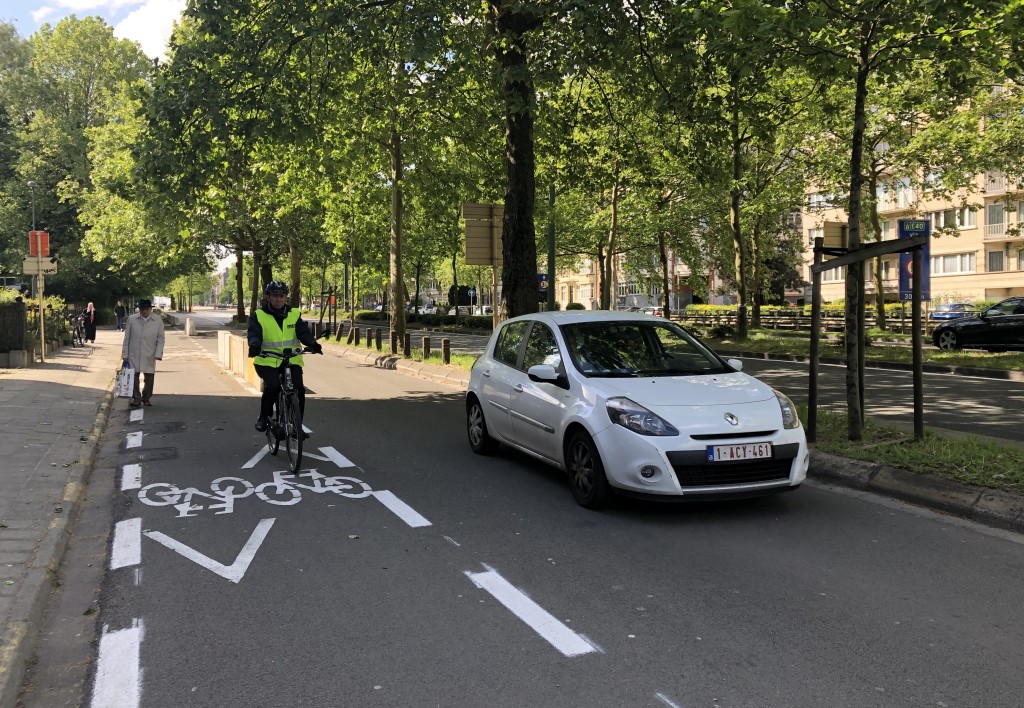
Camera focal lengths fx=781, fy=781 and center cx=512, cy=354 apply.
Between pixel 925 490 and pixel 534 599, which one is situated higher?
pixel 925 490


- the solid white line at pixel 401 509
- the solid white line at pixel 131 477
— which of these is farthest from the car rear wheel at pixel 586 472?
the solid white line at pixel 131 477

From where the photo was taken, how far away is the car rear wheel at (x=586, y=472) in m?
5.93

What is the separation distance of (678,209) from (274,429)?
2657 centimetres

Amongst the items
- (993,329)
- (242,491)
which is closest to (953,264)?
(993,329)

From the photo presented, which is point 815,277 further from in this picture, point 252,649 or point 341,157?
point 341,157

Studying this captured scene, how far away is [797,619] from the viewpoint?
3.97 metres

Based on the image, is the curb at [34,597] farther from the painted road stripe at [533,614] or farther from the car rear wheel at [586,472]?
the car rear wheel at [586,472]

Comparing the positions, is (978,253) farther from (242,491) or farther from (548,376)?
(242,491)

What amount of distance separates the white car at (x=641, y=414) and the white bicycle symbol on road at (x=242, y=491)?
1.68 meters

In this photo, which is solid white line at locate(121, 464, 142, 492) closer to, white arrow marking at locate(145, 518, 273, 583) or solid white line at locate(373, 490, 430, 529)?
white arrow marking at locate(145, 518, 273, 583)

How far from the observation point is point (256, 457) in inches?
331

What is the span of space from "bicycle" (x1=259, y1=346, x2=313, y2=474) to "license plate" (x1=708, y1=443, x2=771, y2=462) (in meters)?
4.03

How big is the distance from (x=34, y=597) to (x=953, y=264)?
191 feet

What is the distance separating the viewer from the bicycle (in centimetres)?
766
